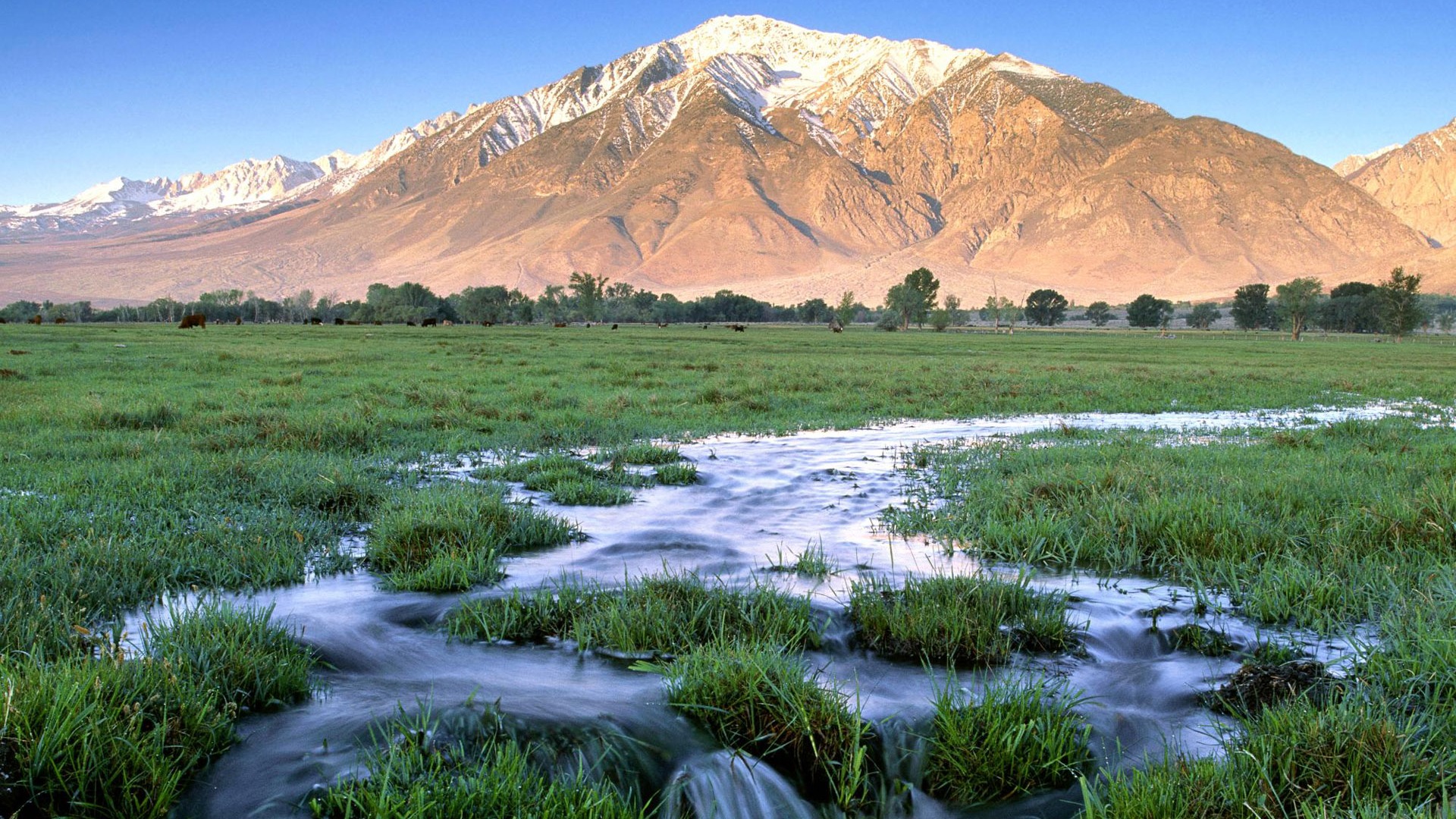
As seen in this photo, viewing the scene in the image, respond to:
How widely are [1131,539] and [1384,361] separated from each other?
55168 mm

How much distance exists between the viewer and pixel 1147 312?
182 meters

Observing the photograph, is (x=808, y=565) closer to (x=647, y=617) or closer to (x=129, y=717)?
(x=647, y=617)

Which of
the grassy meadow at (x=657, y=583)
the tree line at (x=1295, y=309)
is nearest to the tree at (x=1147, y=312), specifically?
the tree line at (x=1295, y=309)

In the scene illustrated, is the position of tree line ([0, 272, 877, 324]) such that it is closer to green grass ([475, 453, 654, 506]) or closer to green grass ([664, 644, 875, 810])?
green grass ([475, 453, 654, 506])

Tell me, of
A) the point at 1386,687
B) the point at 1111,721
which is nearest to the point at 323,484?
the point at 1111,721

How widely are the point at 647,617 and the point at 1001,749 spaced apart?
205 centimetres

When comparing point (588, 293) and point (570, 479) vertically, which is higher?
point (588, 293)

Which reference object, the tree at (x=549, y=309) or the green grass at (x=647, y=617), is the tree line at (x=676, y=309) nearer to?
the tree at (x=549, y=309)

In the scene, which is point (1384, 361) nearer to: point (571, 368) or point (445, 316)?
point (571, 368)

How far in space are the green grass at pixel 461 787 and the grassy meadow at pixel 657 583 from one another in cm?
2

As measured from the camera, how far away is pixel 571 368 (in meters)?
27.5

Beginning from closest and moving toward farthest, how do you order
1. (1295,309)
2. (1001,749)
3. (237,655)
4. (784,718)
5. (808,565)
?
1. (1001,749)
2. (784,718)
3. (237,655)
4. (808,565)
5. (1295,309)

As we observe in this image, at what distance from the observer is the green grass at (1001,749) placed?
10.1ft

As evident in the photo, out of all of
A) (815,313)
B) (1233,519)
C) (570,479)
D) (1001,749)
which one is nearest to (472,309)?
(815,313)
